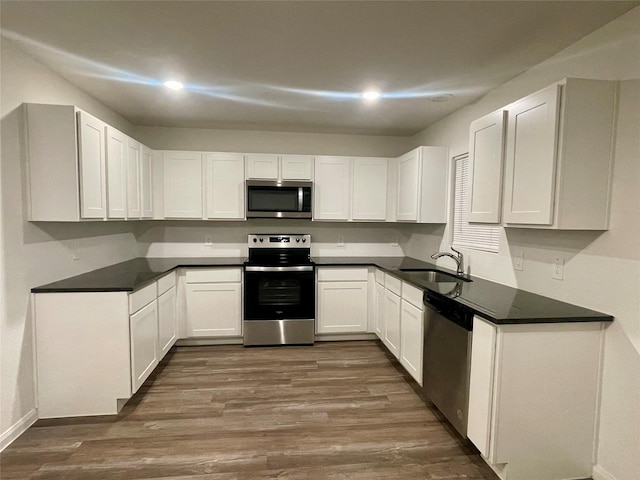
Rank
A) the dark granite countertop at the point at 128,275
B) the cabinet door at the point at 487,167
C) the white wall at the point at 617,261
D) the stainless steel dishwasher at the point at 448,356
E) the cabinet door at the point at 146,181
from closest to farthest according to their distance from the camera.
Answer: the white wall at the point at 617,261 < the stainless steel dishwasher at the point at 448,356 < the cabinet door at the point at 487,167 < the dark granite countertop at the point at 128,275 < the cabinet door at the point at 146,181

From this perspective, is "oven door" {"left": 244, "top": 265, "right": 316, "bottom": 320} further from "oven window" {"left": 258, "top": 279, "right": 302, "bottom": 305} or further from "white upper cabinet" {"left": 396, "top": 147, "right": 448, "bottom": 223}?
"white upper cabinet" {"left": 396, "top": 147, "right": 448, "bottom": 223}

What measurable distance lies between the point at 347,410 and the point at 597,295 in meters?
1.81

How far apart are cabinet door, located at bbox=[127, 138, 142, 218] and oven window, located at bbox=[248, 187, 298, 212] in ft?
3.78

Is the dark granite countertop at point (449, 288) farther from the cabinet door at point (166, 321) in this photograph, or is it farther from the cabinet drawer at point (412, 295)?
the cabinet door at point (166, 321)

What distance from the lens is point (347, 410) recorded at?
8.08ft

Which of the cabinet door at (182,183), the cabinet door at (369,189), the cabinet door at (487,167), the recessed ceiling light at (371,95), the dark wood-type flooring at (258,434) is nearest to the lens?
the dark wood-type flooring at (258,434)

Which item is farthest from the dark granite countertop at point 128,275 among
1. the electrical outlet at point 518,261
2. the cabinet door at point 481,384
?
the electrical outlet at point 518,261

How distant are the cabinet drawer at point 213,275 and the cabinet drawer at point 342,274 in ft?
3.14

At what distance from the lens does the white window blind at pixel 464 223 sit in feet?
9.23

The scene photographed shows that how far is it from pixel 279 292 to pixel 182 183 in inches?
68.1

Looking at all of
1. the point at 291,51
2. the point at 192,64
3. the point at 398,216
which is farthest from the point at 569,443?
the point at 192,64

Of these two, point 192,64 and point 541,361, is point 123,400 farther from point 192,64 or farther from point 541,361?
point 541,361

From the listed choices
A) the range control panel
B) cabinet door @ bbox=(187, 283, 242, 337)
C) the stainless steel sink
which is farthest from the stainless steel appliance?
the stainless steel sink

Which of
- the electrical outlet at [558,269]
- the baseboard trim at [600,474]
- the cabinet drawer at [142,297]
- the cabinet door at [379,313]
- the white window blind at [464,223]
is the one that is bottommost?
the baseboard trim at [600,474]
